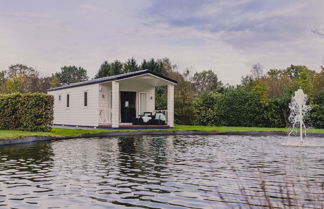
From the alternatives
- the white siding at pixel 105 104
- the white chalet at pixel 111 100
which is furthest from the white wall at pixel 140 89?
the white siding at pixel 105 104

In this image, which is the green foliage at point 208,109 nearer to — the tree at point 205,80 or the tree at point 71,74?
the tree at point 205,80

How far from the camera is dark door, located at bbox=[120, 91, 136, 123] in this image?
24.7m

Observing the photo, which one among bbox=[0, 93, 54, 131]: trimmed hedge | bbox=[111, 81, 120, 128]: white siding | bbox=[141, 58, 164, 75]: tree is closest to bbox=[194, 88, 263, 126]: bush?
bbox=[111, 81, 120, 128]: white siding

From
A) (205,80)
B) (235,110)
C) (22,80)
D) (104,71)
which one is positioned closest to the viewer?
(235,110)

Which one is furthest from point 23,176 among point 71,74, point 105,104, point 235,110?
point 71,74

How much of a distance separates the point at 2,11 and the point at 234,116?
15.2m

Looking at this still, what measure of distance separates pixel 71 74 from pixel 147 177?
62.2 m

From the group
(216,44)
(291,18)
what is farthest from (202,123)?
(291,18)

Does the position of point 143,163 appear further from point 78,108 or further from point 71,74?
point 71,74

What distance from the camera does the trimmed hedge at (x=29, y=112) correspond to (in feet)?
56.4

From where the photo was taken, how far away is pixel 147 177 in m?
6.56

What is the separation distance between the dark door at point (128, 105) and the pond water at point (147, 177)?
14265 mm

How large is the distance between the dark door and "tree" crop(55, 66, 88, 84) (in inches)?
1615

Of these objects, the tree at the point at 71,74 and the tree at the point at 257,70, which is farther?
the tree at the point at 71,74
